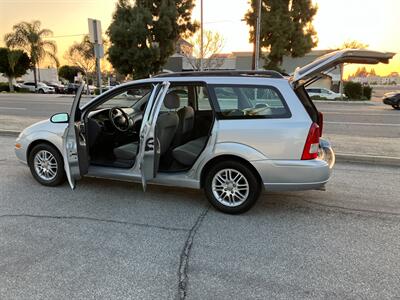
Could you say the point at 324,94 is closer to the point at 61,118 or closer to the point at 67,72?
the point at 61,118

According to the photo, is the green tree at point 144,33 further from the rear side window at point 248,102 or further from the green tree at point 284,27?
the rear side window at point 248,102

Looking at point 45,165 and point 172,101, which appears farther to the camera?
point 45,165

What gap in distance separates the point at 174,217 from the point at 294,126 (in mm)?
1754

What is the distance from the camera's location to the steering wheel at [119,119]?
17.6ft

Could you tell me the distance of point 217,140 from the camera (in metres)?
4.15

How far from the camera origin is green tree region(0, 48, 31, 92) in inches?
1499

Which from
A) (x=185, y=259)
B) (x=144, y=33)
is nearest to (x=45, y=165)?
(x=185, y=259)

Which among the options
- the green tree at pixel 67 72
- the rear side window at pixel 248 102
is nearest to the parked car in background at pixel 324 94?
the rear side window at pixel 248 102

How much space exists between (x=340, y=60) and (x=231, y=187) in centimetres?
189

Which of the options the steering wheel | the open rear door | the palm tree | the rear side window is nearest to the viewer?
the open rear door

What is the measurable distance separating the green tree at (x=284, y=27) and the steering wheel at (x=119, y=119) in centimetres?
2640

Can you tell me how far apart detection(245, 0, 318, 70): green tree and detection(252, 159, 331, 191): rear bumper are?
27383mm

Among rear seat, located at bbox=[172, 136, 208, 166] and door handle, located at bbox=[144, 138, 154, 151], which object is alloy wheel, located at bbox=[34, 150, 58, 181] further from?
rear seat, located at bbox=[172, 136, 208, 166]

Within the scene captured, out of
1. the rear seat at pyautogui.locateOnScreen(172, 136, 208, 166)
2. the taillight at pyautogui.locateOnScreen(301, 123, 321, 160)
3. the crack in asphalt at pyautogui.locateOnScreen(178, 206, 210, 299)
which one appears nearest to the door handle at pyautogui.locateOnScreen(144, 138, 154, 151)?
the rear seat at pyautogui.locateOnScreen(172, 136, 208, 166)
